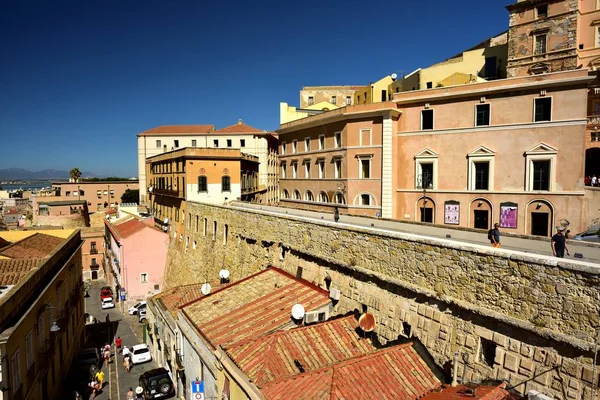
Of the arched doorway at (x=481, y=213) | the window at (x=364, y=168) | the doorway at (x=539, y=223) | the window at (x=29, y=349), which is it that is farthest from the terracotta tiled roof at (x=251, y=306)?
the doorway at (x=539, y=223)

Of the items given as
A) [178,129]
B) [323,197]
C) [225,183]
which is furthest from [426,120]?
[178,129]

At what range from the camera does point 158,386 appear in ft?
55.0

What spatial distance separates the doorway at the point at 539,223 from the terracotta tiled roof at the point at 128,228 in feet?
90.6

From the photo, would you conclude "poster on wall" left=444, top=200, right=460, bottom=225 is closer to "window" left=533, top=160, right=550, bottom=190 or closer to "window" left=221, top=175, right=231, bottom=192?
"window" left=533, top=160, right=550, bottom=190

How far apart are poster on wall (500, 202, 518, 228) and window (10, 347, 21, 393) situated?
2257cm

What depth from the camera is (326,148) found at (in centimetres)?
2952

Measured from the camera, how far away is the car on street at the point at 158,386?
16562 mm

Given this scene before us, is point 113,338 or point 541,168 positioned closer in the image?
point 541,168

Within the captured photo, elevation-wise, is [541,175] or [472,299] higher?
[541,175]

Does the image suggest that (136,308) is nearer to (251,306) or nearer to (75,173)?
(251,306)

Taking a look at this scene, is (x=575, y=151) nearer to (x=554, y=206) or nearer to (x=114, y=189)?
(x=554, y=206)

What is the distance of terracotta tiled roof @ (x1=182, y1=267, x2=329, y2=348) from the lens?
35.7 ft

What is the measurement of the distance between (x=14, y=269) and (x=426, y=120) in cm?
2304

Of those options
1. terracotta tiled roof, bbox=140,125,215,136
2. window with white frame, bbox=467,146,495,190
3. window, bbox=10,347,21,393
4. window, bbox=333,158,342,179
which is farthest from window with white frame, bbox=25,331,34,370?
terracotta tiled roof, bbox=140,125,215,136
